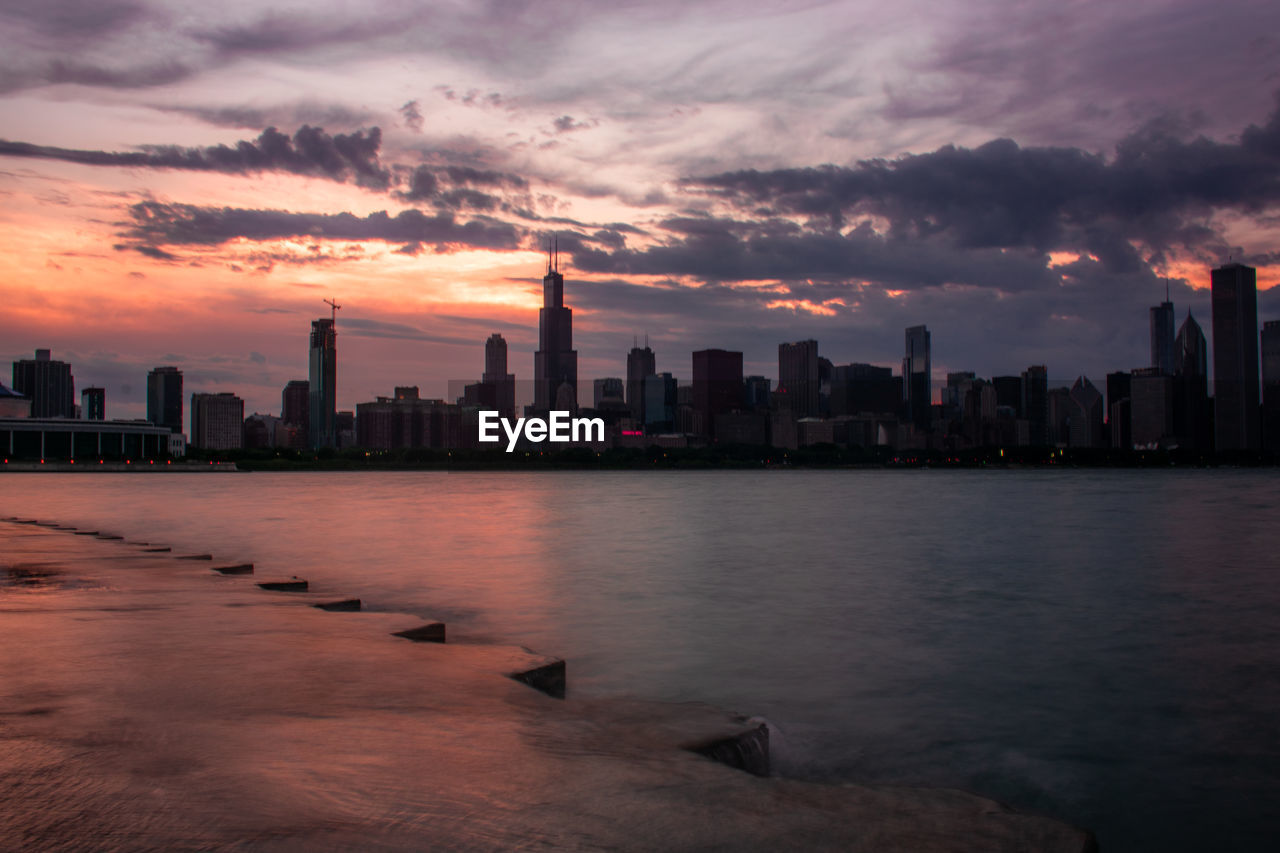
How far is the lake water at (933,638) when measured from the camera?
7410 millimetres

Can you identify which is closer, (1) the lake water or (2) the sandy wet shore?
(2) the sandy wet shore

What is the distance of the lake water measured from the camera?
741 cm

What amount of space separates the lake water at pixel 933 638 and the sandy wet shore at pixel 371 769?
107 inches

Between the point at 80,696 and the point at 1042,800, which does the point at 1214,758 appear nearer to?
the point at 1042,800

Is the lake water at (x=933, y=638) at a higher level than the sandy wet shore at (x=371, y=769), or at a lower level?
lower

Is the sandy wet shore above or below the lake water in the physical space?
above

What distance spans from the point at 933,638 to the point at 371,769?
11445 mm

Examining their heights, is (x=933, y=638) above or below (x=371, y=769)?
below

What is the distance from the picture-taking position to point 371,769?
4410 millimetres

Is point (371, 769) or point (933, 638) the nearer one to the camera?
point (371, 769)

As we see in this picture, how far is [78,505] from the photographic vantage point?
5644 centimetres

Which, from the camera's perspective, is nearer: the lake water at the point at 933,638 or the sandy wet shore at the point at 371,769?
the sandy wet shore at the point at 371,769

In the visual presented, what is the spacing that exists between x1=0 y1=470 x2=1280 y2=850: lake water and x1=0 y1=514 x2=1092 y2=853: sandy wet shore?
2.72 m

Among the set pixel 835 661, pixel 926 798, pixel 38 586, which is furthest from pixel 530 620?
pixel 926 798
